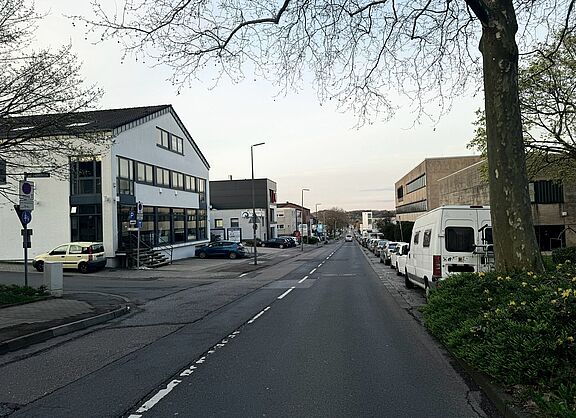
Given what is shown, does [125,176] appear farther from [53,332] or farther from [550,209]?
[550,209]

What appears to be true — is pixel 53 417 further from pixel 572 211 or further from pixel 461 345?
Result: pixel 572 211

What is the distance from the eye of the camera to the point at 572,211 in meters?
38.7

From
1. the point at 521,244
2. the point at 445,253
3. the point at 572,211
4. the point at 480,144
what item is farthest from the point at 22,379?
the point at 572,211

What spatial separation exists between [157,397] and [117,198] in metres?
25.3

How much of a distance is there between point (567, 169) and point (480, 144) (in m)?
4.40

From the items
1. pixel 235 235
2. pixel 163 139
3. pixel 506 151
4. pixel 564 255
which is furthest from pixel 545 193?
pixel 506 151

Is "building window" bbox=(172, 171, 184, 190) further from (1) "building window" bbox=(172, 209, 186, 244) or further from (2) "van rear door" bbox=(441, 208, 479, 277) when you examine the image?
(2) "van rear door" bbox=(441, 208, 479, 277)

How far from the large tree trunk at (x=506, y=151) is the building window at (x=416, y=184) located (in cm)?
5842

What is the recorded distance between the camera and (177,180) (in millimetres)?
39188

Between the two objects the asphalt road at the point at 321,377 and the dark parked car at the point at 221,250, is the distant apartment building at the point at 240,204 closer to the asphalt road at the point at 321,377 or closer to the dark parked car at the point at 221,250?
the dark parked car at the point at 221,250

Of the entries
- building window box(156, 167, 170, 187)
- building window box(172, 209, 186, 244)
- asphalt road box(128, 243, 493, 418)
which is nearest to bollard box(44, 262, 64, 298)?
asphalt road box(128, 243, 493, 418)

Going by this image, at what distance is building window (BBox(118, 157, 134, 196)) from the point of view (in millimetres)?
30266

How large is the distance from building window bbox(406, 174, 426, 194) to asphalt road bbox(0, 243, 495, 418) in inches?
2264

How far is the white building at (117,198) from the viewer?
29297mm
